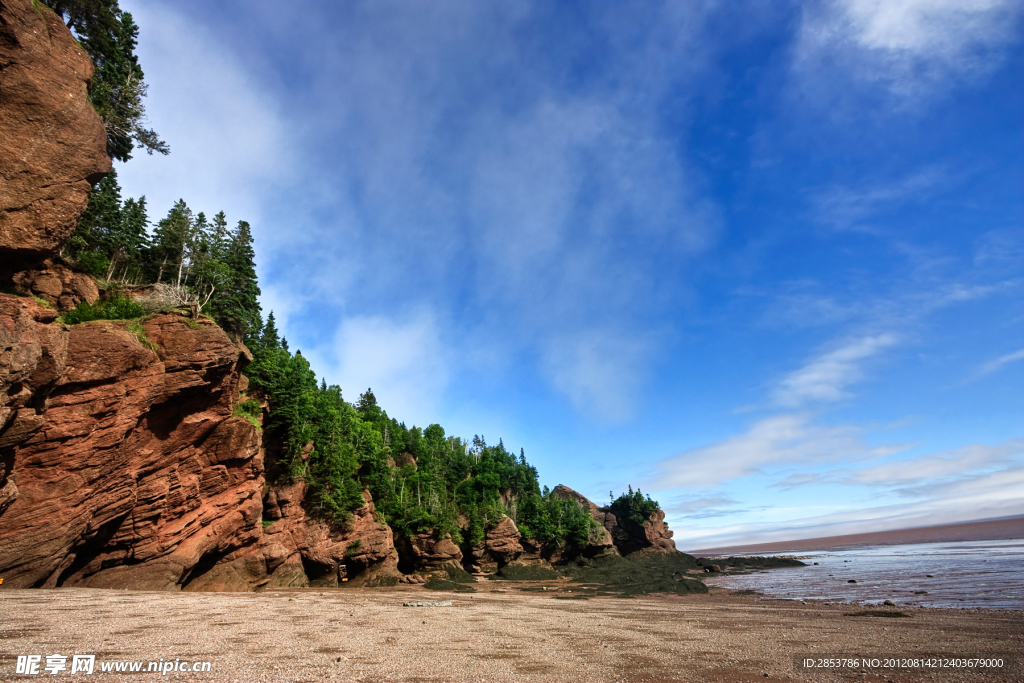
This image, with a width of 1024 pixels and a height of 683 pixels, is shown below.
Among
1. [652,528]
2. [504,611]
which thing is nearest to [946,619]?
[504,611]

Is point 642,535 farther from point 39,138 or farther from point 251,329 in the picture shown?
point 39,138

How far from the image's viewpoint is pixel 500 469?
8000 cm

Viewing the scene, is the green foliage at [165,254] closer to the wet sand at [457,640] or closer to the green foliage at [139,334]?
the green foliage at [139,334]

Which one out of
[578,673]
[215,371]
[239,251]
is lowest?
[578,673]

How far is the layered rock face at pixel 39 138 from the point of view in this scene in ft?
53.3

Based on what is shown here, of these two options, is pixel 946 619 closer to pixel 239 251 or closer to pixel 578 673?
pixel 578 673

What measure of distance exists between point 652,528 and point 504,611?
3212 inches

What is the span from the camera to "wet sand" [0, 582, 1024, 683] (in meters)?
9.94

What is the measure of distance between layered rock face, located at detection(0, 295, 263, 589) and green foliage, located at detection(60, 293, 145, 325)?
1031mm

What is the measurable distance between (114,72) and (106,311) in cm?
1497

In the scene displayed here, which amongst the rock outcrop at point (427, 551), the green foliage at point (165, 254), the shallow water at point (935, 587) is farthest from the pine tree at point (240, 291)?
the shallow water at point (935, 587)

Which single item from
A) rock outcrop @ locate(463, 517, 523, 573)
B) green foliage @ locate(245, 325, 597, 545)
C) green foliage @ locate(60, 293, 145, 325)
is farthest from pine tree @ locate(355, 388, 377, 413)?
green foliage @ locate(60, 293, 145, 325)

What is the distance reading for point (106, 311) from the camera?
25.4 metres

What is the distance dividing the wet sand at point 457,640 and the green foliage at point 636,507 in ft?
246
